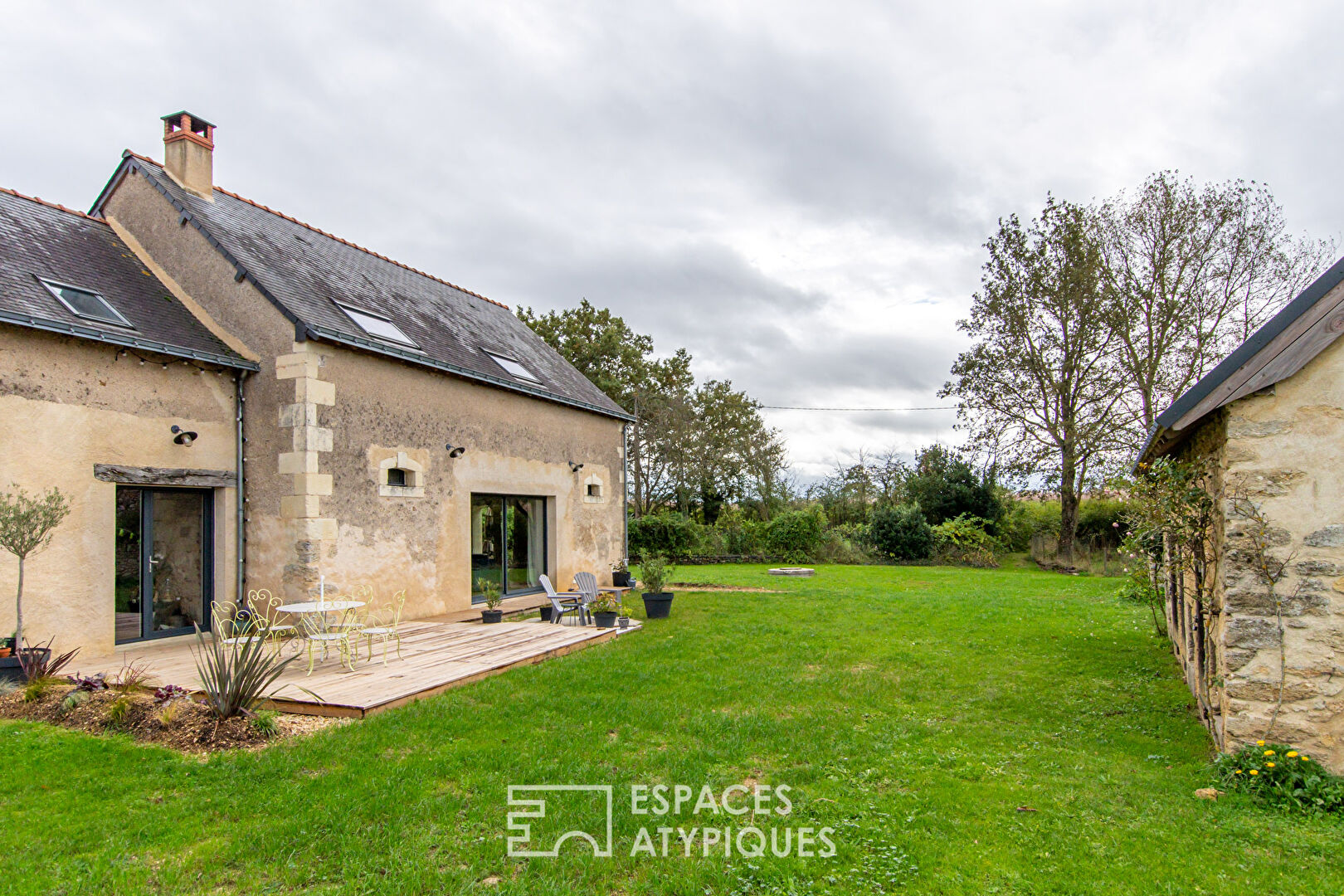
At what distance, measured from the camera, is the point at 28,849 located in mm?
3512

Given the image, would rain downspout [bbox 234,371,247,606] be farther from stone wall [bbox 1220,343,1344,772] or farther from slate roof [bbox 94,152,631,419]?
stone wall [bbox 1220,343,1344,772]

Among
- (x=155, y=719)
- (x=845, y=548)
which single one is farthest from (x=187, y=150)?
(x=845, y=548)

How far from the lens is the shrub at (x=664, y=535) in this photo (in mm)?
23359

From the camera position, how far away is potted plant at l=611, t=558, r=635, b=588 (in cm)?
1537

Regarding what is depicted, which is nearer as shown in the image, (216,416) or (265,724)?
(265,724)

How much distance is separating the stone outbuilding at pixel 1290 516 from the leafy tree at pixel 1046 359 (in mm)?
19112

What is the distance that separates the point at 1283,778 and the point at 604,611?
25.1 feet

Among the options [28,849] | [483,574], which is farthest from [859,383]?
[28,849]

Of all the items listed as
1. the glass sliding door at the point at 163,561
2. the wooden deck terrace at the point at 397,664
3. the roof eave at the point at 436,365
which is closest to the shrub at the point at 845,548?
the roof eave at the point at 436,365

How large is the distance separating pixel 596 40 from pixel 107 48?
19.3 ft

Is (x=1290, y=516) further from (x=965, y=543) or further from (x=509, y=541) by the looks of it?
(x=965, y=543)

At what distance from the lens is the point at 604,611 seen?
1038cm

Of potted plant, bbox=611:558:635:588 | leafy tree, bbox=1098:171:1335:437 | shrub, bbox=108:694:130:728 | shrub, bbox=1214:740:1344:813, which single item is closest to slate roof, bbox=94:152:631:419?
potted plant, bbox=611:558:635:588

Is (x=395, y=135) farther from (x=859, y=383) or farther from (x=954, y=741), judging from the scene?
(x=859, y=383)
